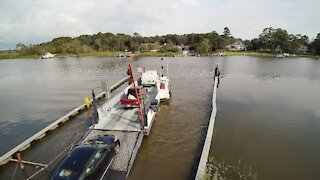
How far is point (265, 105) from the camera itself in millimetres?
19078

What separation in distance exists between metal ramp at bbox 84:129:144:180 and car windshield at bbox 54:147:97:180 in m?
1.54

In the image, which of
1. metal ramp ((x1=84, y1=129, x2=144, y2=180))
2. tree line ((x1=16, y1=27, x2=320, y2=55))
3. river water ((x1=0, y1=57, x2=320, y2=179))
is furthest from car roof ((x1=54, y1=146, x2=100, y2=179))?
tree line ((x1=16, y1=27, x2=320, y2=55))

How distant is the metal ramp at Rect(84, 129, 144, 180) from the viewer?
8906 millimetres

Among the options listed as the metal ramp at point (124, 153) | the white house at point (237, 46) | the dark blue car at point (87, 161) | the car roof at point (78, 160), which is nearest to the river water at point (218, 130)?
the metal ramp at point (124, 153)

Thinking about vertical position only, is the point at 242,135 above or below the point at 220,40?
below

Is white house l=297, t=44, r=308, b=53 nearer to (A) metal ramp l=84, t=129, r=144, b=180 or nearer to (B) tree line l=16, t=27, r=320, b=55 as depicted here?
(B) tree line l=16, t=27, r=320, b=55

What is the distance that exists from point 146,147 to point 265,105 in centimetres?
1327

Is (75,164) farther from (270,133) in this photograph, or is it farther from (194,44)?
(194,44)

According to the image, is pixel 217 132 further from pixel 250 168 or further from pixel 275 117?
pixel 275 117

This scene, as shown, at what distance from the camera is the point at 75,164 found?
736 centimetres

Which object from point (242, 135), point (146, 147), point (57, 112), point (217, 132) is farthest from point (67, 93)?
point (242, 135)

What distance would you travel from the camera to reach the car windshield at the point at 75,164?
6996 millimetres

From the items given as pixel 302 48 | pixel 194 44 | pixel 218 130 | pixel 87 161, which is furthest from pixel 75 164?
pixel 302 48

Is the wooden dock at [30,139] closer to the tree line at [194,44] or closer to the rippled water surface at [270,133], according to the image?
the rippled water surface at [270,133]
